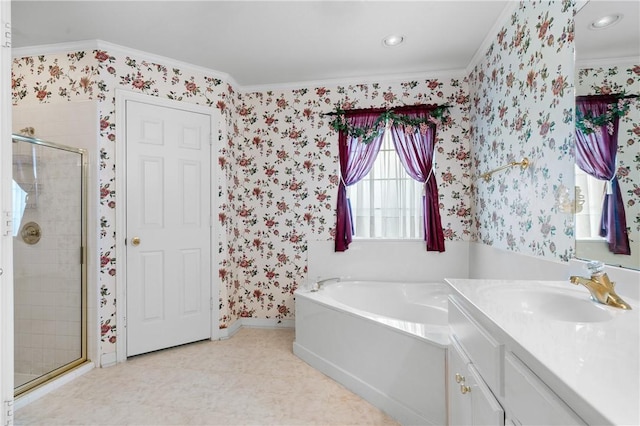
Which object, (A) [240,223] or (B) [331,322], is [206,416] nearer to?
(B) [331,322]

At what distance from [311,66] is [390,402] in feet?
8.59

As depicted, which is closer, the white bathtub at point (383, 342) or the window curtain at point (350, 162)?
the white bathtub at point (383, 342)

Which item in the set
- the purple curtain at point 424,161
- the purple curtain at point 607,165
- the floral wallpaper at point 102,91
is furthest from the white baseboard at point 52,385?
the purple curtain at point 607,165

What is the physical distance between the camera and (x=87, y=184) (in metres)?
2.31

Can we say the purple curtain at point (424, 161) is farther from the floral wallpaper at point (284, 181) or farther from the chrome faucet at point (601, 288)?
the chrome faucet at point (601, 288)

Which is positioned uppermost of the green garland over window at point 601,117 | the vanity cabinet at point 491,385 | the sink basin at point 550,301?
the green garland over window at point 601,117

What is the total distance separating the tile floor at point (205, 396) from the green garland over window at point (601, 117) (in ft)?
5.63

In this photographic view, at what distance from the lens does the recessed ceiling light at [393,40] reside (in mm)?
2246

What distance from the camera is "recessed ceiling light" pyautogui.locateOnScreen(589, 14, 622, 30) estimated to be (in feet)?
3.70

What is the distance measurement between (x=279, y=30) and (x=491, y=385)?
237cm

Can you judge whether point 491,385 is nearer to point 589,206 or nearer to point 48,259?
point 589,206

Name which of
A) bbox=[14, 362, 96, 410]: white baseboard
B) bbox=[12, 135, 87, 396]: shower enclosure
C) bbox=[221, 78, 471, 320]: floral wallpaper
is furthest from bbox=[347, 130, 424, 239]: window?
bbox=[14, 362, 96, 410]: white baseboard

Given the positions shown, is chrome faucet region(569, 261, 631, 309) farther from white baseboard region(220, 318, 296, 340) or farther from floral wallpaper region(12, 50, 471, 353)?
white baseboard region(220, 318, 296, 340)

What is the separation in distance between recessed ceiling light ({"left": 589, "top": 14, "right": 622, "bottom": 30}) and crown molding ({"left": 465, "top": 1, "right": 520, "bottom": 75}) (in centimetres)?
78
